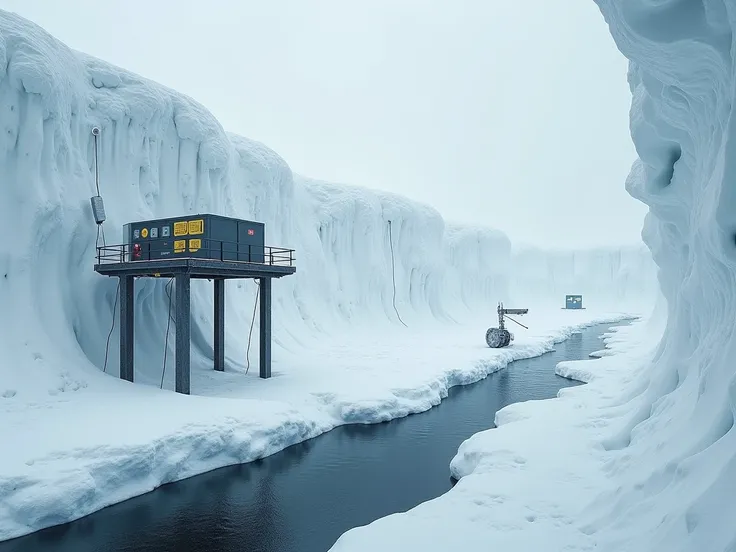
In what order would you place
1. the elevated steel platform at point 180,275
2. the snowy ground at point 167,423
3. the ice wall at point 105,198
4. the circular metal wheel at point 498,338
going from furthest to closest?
the circular metal wheel at point 498,338 < the elevated steel platform at point 180,275 < the ice wall at point 105,198 < the snowy ground at point 167,423

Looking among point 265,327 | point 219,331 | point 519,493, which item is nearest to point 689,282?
point 519,493

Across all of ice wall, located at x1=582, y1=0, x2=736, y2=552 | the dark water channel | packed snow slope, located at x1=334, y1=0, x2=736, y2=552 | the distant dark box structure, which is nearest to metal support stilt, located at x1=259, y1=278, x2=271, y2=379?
the distant dark box structure

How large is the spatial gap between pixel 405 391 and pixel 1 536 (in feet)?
45.1

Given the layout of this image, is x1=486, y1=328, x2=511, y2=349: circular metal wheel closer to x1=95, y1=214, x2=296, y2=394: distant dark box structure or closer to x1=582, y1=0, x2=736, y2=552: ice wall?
x1=95, y1=214, x2=296, y2=394: distant dark box structure

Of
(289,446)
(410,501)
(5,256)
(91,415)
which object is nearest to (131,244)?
(5,256)

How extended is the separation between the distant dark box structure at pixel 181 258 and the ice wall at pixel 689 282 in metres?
13.1

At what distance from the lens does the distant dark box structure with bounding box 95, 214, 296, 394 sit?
744 inches

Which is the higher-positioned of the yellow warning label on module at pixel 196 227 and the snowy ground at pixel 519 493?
the yellow warning label on module at pixel 196 227

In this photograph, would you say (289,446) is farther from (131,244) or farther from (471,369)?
(471,369)

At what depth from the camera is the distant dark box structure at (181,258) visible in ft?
62.0

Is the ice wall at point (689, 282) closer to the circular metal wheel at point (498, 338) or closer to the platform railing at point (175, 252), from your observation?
the platform railing at point (175, 252)

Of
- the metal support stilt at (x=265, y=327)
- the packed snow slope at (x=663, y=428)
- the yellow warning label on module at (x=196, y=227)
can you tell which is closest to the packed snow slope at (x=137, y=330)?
the metal support stilt at (x=265, y=327)

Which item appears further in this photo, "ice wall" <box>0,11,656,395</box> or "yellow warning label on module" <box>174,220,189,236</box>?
"yellow warning label on module" <box>174,220,189,236</box>

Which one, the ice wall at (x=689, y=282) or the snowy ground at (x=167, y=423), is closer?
the ice wall at (x=689, y=282)
